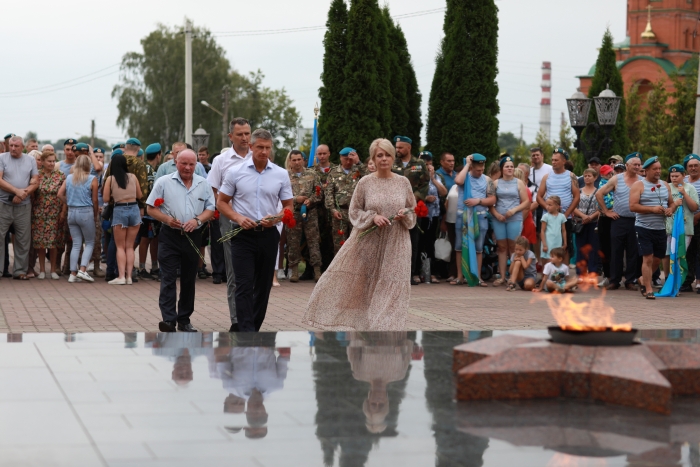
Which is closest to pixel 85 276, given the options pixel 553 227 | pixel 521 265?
pixel 521 265

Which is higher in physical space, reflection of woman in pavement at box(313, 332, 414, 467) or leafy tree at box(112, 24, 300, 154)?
leafy tree at box(112, 24, 300, 154)

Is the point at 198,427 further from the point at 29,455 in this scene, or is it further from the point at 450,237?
the point at 450,237

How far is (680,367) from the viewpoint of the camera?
20.5ft

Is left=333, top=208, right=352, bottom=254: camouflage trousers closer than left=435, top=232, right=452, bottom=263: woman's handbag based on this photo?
Yes

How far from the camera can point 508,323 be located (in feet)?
38.5

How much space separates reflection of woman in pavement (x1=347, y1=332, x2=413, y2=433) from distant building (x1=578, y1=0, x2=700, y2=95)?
233 ft

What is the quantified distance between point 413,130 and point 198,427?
1866 cm

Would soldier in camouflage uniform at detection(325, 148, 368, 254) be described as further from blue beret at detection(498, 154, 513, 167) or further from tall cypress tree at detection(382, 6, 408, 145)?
tall cypress tree at detection(382, 6, 408, 145)

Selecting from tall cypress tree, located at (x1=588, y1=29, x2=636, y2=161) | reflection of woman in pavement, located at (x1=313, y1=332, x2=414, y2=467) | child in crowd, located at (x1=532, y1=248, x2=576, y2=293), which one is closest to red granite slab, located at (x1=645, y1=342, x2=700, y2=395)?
reflection of woman in pavement, located at (x1=313, y1=332, x2=414, y2=467)

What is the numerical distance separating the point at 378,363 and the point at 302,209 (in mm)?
9383

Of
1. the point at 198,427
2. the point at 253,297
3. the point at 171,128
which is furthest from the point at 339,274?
the point at 171,128

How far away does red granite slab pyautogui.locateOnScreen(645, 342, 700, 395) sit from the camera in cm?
625

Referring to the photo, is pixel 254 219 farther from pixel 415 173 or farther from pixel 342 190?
pixel 342 190

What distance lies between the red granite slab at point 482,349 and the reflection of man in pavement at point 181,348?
1717mm
